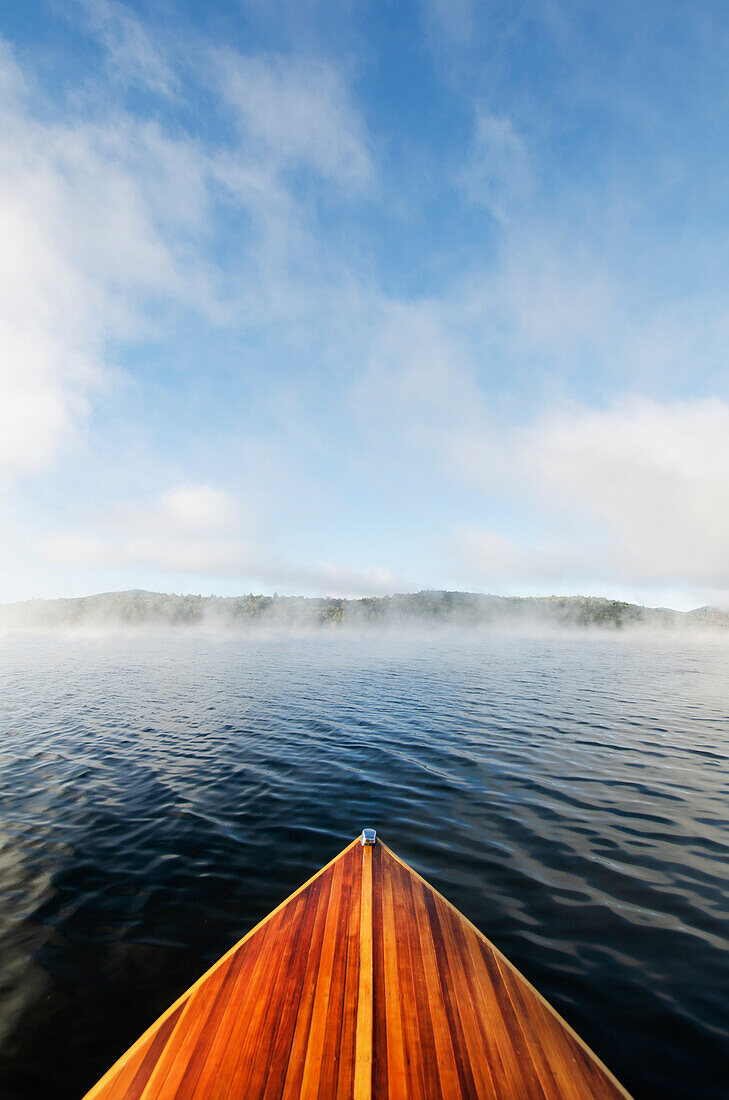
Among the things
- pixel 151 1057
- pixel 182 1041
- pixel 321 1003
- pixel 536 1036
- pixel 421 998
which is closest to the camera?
pixel 151 1057

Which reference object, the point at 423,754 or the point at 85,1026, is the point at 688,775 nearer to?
the point at 423,754

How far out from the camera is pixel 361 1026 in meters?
→ 4.03

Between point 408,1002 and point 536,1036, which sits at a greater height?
point 408,1002

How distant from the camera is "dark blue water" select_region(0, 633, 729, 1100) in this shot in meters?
4.79

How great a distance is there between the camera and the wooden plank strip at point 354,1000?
3.49 metres

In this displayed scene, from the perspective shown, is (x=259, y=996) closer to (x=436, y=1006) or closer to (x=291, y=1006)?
(x=291, y=1006)

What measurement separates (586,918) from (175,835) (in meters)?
8.28

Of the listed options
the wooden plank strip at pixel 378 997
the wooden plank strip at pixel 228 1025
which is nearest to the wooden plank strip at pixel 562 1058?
the wooden plank strip at pixel 378 997

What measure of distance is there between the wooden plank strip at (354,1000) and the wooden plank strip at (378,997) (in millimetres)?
45

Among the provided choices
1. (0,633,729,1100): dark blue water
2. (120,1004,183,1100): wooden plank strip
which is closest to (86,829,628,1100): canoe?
(120,1004,183,1100): wooden plank strip

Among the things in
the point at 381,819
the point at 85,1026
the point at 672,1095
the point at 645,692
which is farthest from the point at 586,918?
the point at 645,692

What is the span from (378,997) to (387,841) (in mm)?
4505

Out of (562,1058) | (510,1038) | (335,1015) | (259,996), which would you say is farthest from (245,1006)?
(562,1058)

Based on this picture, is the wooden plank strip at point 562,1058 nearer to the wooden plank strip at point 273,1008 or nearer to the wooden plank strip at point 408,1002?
the wooden plank strip at point 408,1002
